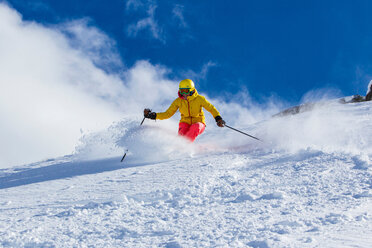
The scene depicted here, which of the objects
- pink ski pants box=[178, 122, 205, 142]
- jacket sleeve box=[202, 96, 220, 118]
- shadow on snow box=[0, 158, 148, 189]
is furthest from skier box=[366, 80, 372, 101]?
shadow on snow box=[0, 158, 148, 189]

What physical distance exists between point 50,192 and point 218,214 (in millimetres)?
2495

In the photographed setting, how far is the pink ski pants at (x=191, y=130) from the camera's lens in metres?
6.97

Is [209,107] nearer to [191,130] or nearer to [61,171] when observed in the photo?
[191,130]

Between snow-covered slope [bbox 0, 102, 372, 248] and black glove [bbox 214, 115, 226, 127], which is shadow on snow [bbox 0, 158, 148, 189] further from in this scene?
black glove [bbox 214, 115, 226, 127]

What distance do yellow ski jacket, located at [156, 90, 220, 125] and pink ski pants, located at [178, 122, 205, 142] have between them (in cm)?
10

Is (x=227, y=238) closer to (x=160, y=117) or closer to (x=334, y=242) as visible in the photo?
(x=334, y=242)

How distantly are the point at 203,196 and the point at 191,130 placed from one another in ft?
10.6

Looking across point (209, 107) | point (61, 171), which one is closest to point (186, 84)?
point (209, 107)

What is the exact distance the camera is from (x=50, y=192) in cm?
468

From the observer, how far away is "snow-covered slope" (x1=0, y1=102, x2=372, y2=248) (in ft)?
9.49

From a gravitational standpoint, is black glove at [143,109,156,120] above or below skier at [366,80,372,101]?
below

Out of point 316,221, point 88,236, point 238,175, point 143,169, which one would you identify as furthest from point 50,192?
point 316,221

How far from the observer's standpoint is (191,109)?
707 cm

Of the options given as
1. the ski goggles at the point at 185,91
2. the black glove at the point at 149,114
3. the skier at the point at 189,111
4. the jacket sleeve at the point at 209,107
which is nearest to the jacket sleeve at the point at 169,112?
the skier at the point at 189,111
